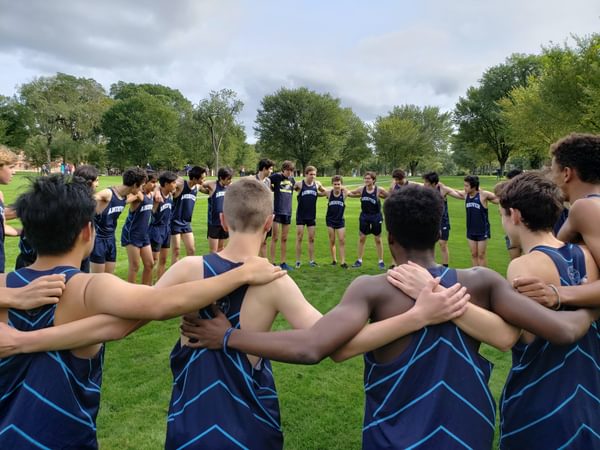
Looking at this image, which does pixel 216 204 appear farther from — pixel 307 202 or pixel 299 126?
pixel 299 126

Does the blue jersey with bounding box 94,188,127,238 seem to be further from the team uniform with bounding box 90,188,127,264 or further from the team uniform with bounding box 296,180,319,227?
the team uniform with bounding box 296,180,319,227

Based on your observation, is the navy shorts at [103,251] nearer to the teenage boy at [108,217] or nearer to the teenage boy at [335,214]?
the teenage boy at [108,217]

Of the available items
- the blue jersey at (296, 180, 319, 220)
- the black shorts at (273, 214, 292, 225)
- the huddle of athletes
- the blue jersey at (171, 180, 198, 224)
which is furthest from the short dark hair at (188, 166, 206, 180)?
the huddle of athletes

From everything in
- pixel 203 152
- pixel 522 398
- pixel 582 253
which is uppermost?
pixel 203 152

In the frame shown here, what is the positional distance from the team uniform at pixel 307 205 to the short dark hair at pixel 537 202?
850 centimetres

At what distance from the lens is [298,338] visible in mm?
1802

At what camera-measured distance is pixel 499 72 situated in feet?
186

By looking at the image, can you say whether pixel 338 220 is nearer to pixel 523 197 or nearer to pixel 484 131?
pixel 523 197

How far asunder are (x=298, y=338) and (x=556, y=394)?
1370 mm

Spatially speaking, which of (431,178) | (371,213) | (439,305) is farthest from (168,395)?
(431,178)

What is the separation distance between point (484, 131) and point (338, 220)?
185 feet

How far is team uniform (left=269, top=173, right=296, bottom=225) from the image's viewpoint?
10570 millimetres

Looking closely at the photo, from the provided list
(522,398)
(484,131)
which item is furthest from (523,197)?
(484,131)

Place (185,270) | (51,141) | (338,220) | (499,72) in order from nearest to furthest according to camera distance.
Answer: (185,270)
(338,220)
(499,72)
(51,141)
